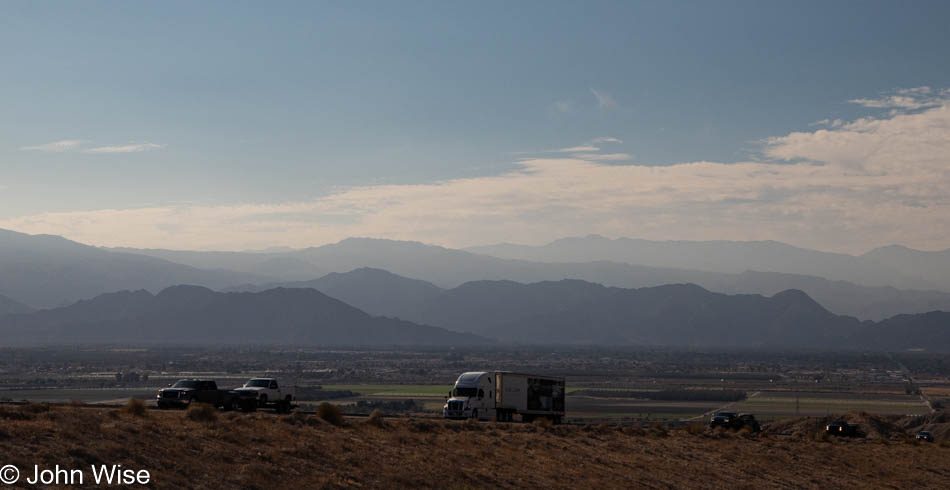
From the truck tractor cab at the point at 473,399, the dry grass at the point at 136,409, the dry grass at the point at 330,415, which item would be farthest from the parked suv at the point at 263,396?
the dry grass at the point at 136,409

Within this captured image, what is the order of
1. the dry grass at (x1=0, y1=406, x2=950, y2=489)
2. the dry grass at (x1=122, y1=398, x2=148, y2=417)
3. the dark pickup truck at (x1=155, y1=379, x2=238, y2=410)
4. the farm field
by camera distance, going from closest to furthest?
the dry grass at (x1=0, y1=406, x2=950, y2=489)
the dry grass at (x1=122, y1=398, x2=148, y2=417)
the dark pickup truck at (x1=155, y1=379, x2=238, y2=410)
the farm field

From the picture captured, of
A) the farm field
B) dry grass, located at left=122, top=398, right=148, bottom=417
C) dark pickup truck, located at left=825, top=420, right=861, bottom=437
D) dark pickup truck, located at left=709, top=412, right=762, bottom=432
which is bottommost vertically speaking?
the farm field

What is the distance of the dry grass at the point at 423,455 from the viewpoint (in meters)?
27.7

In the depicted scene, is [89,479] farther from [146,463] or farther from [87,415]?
[87,415]

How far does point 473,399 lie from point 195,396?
14706mm

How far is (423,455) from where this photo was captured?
3506cm

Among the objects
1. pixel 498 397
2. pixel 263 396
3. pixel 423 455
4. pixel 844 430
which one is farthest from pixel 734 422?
pixel 423 455

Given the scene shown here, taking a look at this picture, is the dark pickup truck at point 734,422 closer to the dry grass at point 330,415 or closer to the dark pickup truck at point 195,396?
the dry grass at point 330,415

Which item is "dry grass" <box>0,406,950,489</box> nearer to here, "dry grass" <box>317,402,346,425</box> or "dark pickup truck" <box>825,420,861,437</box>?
"dry grass" <box>317,402,346,425</box>

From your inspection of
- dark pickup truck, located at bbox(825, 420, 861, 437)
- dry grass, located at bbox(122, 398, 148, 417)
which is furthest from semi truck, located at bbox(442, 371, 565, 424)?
dark pickup truck, located at bbox(825, 420, 861, 437)

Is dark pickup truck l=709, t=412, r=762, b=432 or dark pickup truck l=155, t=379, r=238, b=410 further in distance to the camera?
dark pickup truck l=709, t=412, r=762, b=432

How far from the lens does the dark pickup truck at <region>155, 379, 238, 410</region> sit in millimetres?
45219

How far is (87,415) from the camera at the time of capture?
32.8 metres

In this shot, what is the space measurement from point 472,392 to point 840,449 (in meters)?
19.9
